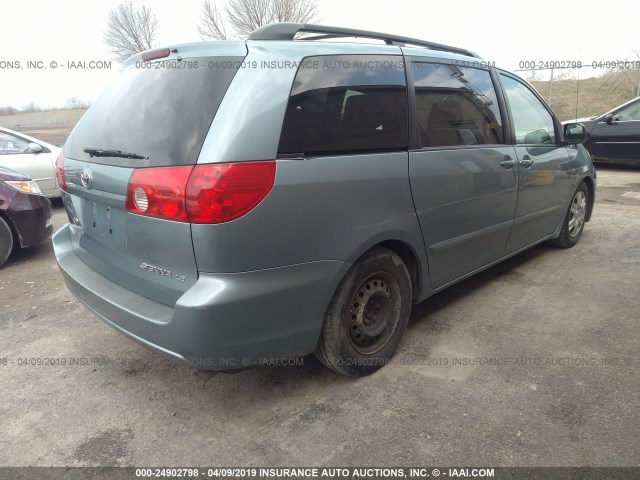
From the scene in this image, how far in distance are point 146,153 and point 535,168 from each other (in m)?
3.00

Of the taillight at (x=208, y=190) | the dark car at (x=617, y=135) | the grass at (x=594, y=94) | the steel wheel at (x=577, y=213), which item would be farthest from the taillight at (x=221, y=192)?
the grass at (x=594, y=94)

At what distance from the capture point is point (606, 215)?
605 cm

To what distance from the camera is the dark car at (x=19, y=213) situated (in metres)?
4.49

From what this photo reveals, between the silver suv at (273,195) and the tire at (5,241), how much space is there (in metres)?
2.37

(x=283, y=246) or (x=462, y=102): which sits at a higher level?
(x=462, y=102)

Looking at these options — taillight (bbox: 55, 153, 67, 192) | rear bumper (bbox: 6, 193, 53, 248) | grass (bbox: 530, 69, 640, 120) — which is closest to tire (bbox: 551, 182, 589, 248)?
taillight (bbox: 55, 153, 67, 192)

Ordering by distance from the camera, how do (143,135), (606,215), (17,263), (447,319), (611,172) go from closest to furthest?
(143,135), (447,319), (17,263), (606,215), (611,172)

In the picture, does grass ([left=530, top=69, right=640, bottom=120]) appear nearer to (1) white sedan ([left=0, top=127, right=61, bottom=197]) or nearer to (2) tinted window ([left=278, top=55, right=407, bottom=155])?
(1) white sedan ([left=0, top=127, right=61, bottom=197])

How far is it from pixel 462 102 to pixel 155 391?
2.57m

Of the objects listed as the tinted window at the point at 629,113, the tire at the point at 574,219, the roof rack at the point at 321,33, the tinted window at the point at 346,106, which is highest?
the roof rack at the point at 321,33

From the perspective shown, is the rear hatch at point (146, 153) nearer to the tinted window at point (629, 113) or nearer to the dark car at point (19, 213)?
the dark car at point (19, 213)

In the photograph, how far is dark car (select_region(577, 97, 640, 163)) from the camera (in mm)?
8969

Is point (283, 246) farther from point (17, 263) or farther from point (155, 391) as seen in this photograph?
point (17, 263)

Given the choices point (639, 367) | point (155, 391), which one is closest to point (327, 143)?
point (155, 391)
